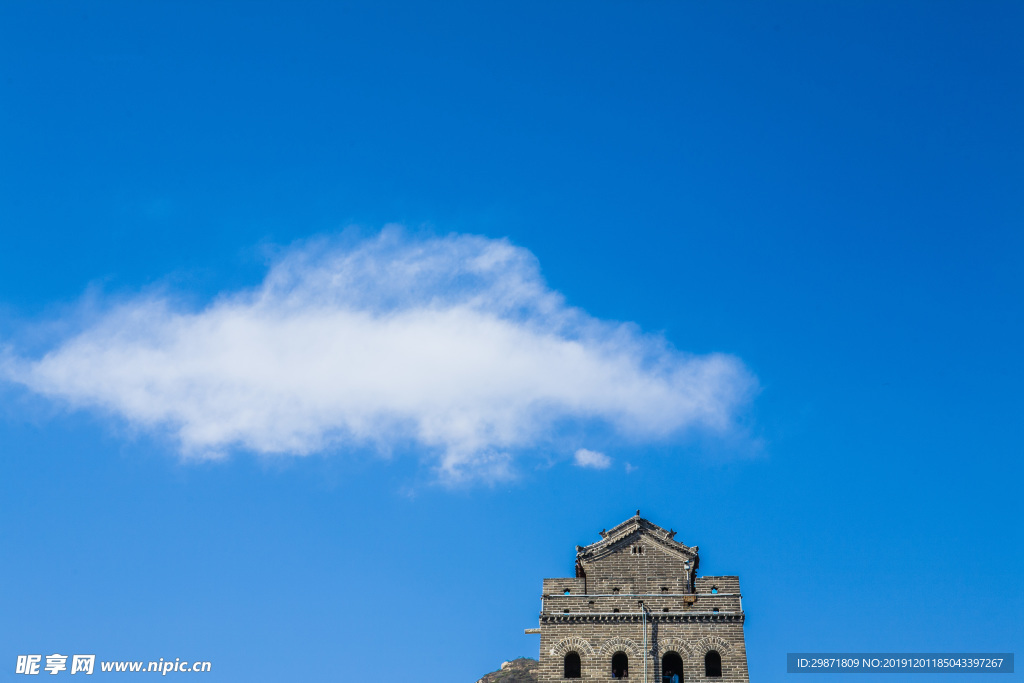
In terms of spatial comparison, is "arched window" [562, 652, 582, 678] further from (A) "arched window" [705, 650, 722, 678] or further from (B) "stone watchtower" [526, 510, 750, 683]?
(A) "arched window" [705, 650, 722, 678]

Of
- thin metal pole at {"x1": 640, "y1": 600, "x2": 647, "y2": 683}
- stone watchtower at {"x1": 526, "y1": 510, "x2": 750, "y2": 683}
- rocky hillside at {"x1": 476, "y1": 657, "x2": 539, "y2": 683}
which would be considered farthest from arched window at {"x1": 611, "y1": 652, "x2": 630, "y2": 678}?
rocky hillside at {"x1": 476, "y1": 657, "x2": 539, "y2": 683}

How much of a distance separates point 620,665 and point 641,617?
242 centimetres

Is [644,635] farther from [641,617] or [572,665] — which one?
[572,665]

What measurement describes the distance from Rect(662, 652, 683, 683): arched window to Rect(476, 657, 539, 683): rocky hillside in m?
35.3

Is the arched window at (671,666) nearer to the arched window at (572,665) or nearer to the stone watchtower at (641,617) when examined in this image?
the stone watchtower at (641,617)

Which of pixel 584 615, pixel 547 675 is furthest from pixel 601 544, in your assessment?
pixel 547 675

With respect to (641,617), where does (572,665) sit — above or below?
below

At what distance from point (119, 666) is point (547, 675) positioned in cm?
2149

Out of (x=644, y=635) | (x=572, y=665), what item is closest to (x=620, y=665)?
(x=644, y=635)

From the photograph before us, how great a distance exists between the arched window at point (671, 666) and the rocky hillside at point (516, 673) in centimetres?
3532

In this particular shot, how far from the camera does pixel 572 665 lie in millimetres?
41281

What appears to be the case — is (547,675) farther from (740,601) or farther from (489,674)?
(489,674)

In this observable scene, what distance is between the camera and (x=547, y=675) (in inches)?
1603

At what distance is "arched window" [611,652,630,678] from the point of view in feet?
133
